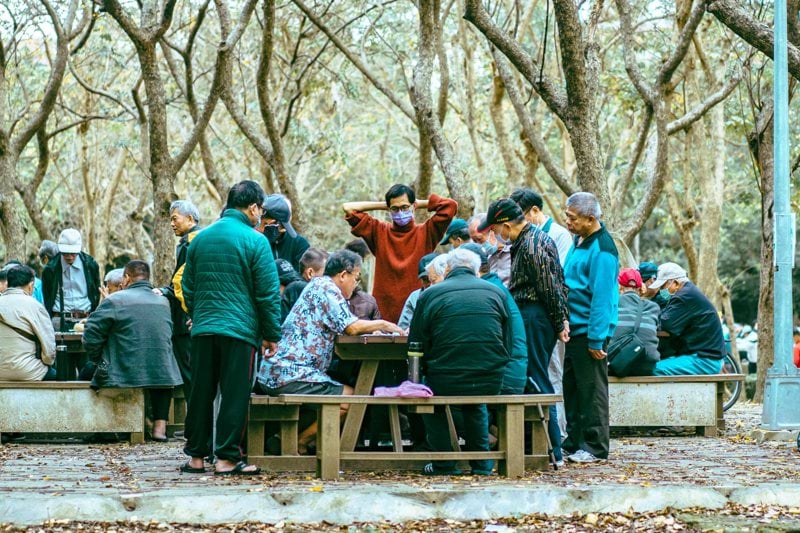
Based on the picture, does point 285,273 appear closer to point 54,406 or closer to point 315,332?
point 315,332

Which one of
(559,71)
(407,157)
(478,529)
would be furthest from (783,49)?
(407,157)

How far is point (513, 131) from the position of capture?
33281 mm

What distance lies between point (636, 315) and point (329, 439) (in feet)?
14.1

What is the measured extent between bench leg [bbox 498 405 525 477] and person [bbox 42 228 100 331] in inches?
258

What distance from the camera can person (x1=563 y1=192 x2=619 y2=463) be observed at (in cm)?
959

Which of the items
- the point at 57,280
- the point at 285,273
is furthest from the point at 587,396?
the point at 57,280

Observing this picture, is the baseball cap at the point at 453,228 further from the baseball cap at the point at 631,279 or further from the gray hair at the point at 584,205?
the baseball cap at the point at 631,279

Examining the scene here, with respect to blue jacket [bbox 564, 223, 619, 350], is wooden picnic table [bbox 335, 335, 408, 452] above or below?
below

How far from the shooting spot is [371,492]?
7551mm

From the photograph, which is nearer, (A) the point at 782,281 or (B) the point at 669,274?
(A) the point at 782,281

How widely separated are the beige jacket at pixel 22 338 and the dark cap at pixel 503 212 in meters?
4.71

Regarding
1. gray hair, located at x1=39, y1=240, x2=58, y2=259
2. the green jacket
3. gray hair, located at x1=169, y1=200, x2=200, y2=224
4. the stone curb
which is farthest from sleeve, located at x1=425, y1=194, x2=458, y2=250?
gray hair, located at x1=39, y1=240, x2=58, y2=259

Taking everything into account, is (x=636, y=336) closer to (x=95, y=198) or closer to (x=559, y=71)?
(x=559, y=71)

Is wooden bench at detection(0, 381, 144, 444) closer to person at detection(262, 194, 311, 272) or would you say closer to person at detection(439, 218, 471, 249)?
person at detection(262, 194, 311, 272)
